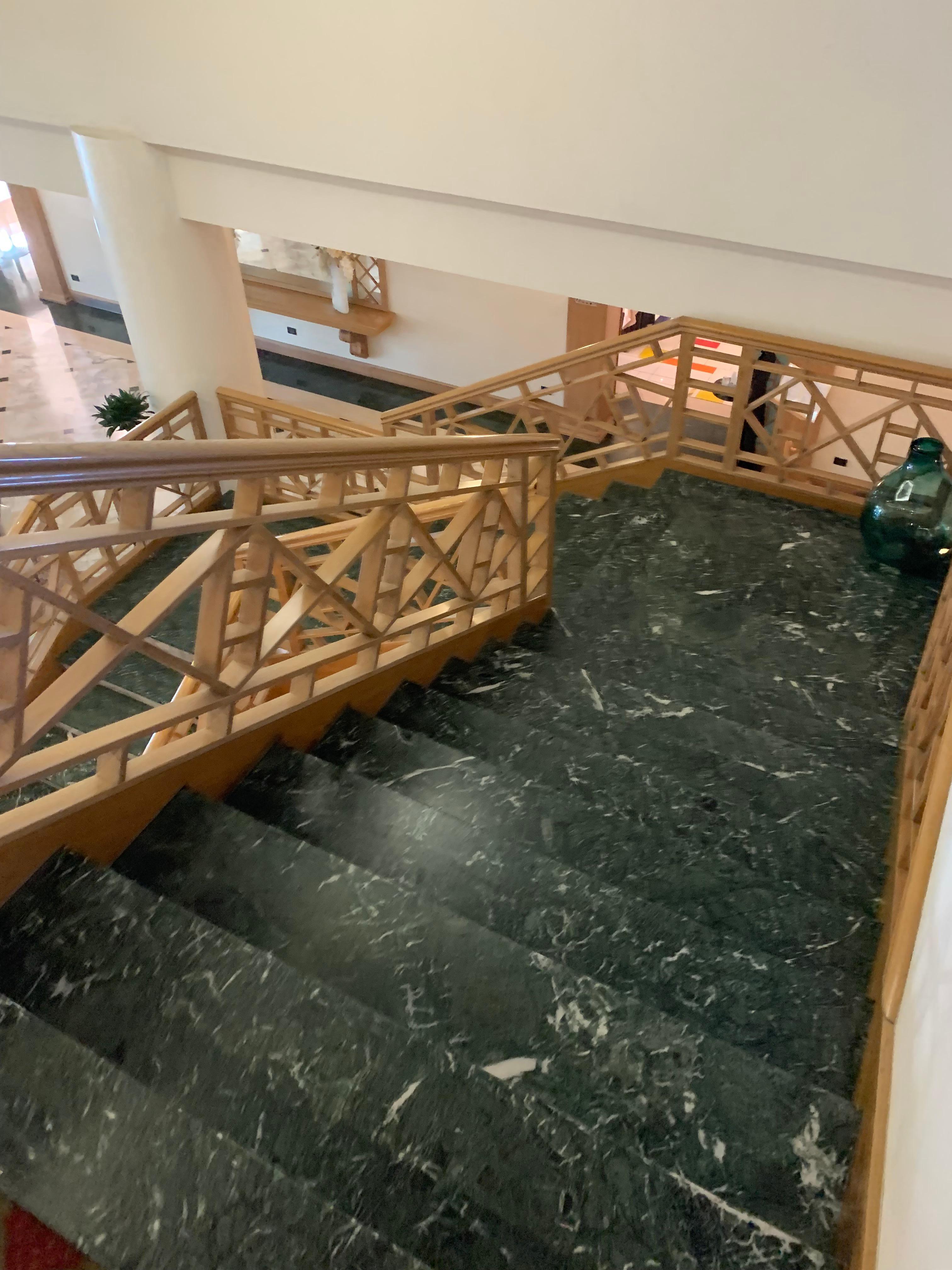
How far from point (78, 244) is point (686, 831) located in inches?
415

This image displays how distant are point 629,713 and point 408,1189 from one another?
1.69 m

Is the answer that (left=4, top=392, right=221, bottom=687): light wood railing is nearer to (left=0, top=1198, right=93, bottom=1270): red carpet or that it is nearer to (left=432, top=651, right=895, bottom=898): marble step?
(left=432, top=651, right=895, bottom=898): marble step

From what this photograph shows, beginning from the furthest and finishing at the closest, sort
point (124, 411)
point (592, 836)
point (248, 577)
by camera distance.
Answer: point (124, 411)
point (592, 836)
point (248, 577)

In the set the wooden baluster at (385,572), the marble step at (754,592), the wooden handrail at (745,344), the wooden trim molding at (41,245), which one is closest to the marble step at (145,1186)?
the wooden baluster at (385,572)

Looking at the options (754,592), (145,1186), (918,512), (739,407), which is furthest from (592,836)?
(739,407)

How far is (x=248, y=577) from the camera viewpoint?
1971 millimetres

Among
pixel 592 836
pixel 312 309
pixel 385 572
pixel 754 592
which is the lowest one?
pixel 312 309

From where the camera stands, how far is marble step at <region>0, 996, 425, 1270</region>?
124 cm

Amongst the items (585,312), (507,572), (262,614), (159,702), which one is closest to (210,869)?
(262,614)

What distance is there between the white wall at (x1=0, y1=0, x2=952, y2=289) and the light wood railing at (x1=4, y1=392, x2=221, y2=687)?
168cm

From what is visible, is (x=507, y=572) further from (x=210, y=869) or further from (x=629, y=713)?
(x=210, y=869)

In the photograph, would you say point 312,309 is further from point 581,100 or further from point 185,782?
point 185,782

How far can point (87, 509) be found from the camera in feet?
16.6

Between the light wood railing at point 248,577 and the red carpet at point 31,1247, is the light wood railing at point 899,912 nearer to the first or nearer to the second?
the red carpet at point 31,1247
